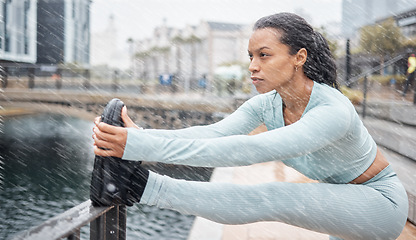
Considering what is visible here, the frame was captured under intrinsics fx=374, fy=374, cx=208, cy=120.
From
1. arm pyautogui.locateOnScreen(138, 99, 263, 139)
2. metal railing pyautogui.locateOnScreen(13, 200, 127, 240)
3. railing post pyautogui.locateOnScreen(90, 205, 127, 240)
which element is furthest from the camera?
arm pyautogui.locateOnScreen(138, 99, 263, 139)

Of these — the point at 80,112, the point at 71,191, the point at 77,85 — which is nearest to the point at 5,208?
the point at 71,191

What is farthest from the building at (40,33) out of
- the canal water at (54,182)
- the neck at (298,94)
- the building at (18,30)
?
the neck at (298,94)

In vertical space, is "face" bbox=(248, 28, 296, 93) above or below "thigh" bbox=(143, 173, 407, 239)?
above

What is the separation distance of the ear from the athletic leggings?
1.44ft

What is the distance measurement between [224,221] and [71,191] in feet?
36.4

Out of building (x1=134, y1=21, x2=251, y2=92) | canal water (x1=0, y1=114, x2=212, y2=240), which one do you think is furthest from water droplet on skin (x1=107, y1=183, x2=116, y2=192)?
building (x1=134, y1=21, x2=251, y2=92)

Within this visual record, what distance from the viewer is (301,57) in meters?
1.36

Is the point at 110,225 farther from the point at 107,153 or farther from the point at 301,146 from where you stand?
the point at 301,146

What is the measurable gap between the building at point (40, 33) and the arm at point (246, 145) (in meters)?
21.1

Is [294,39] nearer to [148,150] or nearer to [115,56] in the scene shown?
[148,150]

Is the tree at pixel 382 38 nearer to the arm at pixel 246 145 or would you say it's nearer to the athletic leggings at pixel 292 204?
the athletic leggings at pixel 292 204

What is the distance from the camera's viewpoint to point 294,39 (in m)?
1.33

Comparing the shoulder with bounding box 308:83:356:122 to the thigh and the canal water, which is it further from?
A: the canal water

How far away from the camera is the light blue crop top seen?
1.08 meters
